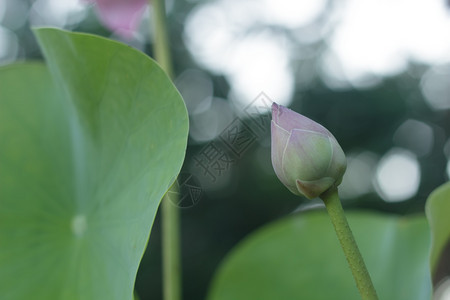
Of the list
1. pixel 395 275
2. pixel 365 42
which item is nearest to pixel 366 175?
pixel 365 42

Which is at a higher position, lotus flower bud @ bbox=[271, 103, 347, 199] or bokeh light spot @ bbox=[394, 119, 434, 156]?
lotus flower bud @ bbox=[271, 103, 347, 199]

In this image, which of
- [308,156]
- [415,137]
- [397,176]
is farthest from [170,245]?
[415,137]

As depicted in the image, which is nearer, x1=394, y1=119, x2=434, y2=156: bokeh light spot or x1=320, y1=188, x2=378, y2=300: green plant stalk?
x1=320, y1=188, x2=378, y2=300: green plant stalk

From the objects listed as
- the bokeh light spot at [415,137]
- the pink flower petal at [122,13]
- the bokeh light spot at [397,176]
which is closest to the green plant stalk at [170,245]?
the pink flower petal at [122,13]

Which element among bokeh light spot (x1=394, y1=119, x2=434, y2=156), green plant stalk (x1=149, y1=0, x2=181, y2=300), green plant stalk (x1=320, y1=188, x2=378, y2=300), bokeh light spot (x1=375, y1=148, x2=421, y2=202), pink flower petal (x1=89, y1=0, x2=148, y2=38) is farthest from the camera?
bokeh light spot (x1=394, y1=119, x2=434, y2=156)

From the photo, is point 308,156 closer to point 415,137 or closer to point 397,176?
point 397,176

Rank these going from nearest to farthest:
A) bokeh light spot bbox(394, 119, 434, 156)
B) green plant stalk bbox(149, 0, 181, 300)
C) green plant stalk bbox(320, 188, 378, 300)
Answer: green plant stalk bbox(320, 188, 378, 300) → green plant stalk bbox(149, 0, 181, 300) → bokeh light spot bbox(394, 119, 434, 156)

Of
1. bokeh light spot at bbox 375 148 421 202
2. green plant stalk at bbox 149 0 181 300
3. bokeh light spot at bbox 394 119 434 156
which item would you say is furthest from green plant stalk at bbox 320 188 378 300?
bokeh light spot at bbox 394 119 434 156

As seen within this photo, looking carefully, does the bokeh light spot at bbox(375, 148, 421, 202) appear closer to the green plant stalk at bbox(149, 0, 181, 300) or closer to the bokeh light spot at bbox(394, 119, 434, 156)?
the bokeh light spot at bbox(394, 119, 434, 156)
